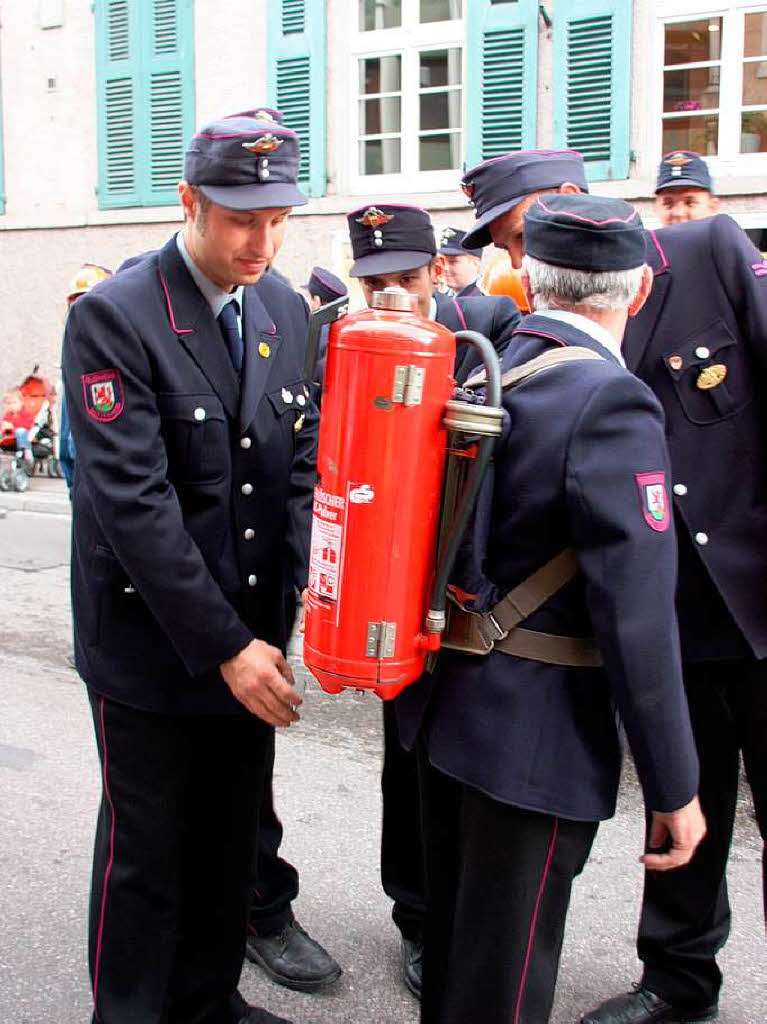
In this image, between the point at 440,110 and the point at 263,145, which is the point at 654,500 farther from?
the point at 440,110

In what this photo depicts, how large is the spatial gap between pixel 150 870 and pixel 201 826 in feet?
0.60

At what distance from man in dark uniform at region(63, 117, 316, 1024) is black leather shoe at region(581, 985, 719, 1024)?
827mm

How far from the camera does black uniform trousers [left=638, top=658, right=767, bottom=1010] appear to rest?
2.47m

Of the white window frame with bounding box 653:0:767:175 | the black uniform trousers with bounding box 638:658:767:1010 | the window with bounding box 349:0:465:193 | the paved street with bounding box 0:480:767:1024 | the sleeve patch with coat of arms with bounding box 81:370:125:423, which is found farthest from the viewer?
the window with bounding box 349:0:465:193

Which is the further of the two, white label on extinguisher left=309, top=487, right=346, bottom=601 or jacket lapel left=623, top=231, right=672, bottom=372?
jacket lapel left=623, top=231, right=672, bottom=372

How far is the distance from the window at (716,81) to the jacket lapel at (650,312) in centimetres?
758

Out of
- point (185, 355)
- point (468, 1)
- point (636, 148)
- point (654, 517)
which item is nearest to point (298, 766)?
point (185, 355)

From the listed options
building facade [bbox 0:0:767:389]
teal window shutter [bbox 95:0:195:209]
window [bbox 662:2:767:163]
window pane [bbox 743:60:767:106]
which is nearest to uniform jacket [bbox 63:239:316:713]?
building facade [bbox 0:0:767:389]

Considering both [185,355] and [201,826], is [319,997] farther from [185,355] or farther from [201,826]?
[185,355]

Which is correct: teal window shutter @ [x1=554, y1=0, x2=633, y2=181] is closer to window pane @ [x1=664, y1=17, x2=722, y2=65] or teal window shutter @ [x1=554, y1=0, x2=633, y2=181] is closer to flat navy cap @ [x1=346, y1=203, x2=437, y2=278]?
window pane @ [x1=664, y1=17, x2=722, y2=65]

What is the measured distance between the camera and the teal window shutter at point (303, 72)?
34.9ft


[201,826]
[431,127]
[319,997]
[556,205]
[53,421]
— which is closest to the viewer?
[556,205]

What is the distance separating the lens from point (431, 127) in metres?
10.7

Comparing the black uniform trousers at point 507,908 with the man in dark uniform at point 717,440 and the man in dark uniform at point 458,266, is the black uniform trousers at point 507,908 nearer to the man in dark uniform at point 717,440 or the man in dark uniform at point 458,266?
the man in dark uniform at point 717,440
